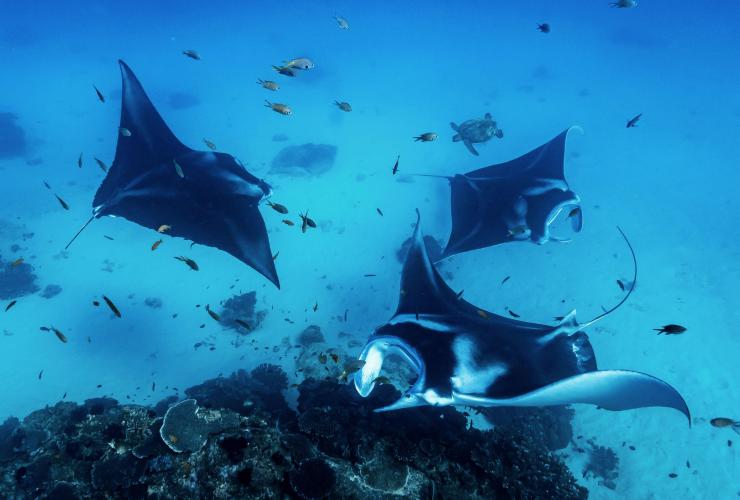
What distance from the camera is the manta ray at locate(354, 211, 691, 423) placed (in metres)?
3.29

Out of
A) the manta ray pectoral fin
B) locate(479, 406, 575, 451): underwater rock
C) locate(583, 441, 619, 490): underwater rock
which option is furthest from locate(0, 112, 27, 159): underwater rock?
locate(583, 441, 619, 490): underwater rock

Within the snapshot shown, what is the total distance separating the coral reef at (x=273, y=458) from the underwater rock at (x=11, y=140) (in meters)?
29.4

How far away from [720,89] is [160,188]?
163 ft

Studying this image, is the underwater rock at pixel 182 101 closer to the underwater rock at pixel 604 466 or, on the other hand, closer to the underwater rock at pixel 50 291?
the underwater rock at pixel 50 291

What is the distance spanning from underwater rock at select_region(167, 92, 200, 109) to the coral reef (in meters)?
32.8

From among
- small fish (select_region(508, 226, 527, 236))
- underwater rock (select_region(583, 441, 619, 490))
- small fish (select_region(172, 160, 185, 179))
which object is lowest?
underwater rock (select_region(583, 441, 619, 490))

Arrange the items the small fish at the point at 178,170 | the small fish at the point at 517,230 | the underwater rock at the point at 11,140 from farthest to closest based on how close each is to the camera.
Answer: the underwater rock at the point at 11,140
the small fish at the point at 517,230
the small fish at the point at 178,170

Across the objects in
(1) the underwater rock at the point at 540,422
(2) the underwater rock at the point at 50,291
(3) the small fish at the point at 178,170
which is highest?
(3) the small fish at the point at 178,170

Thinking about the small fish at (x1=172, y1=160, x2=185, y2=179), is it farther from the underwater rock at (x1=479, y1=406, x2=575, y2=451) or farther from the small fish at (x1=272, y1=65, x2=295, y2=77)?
the underwater rock at (x1=479, y1=406, x2=575, y2=451)

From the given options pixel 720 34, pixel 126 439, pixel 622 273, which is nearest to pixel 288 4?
pixel 720 34

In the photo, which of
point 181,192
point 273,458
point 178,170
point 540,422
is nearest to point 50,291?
point 181,192

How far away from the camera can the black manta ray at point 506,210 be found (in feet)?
26.4

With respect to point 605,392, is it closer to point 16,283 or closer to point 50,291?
point 50,291

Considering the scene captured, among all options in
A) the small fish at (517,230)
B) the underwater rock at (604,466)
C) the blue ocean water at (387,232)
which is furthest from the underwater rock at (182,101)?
the underwater rock at (604,466)
